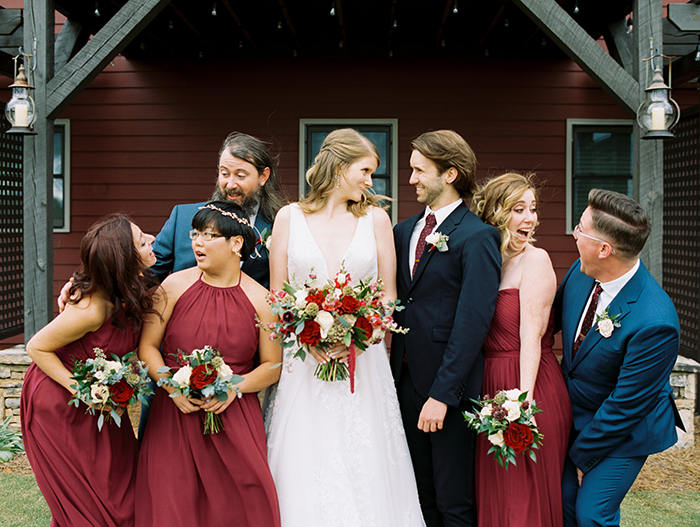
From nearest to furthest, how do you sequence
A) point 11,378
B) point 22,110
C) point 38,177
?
point 22,110 → point 38,177 → point 11,378

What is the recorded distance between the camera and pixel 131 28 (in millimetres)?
5168

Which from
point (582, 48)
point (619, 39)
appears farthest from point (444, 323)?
point (619, 39)

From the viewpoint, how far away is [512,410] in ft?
8.59

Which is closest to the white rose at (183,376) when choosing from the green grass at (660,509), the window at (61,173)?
the green grass at (660,509)

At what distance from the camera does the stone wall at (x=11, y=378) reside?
18.7ft

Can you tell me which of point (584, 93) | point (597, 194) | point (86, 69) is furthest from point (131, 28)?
point (584, 93)

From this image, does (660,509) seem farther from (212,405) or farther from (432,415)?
(212,405)

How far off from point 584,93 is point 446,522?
662cm

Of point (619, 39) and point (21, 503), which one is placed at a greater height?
point (619, 39)

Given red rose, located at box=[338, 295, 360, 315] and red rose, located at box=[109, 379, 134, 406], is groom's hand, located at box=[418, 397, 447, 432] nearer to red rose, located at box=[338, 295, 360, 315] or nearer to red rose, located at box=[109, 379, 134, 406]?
red rose, located at box=[338, 295, 360, 315]

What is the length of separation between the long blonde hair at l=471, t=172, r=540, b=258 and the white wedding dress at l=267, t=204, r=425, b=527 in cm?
64

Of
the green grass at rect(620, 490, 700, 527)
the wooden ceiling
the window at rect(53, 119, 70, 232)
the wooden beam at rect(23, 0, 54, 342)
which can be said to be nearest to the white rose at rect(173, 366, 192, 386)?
the green grass at rect(620, 490, 700, 527)

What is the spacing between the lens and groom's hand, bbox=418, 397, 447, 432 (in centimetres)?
283

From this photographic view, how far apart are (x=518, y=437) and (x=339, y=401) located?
0.90 meters
